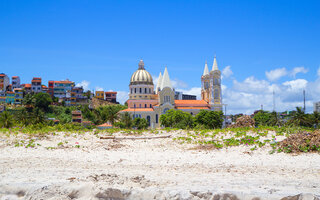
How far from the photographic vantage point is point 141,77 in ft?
260

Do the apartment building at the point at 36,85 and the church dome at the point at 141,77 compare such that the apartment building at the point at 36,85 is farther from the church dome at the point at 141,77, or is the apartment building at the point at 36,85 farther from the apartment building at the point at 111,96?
the church dome at the point at 141,77

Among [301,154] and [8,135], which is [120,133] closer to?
[8,135]

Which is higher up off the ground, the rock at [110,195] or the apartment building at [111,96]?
the apartment building at [111,96]

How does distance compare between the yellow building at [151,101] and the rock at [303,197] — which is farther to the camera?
the yellow building at [151,101]

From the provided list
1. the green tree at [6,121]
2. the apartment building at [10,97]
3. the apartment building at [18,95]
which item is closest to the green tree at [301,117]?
the green tree at [6,121]

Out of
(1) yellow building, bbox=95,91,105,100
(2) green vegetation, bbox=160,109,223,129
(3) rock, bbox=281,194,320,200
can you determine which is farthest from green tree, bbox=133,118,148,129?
(1) yellow building, bbox=95,91,105,100

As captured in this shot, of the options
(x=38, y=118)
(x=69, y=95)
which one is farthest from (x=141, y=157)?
(x=69, y=95)

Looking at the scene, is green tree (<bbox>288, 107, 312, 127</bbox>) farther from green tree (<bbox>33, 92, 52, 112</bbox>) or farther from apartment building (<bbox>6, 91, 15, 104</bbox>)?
apartment building (<bbox>6, 91, 15, 104</bbox>)

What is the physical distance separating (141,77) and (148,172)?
69.5 meters

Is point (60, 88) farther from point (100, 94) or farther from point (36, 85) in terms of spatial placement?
point (100, 94)

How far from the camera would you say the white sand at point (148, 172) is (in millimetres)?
8266

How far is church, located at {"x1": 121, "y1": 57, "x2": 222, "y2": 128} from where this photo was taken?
73.3 meters

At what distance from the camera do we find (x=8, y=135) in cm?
1655

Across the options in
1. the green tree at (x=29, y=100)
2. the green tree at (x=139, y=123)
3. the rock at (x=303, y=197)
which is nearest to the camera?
the rock at (x=303, y=197)
